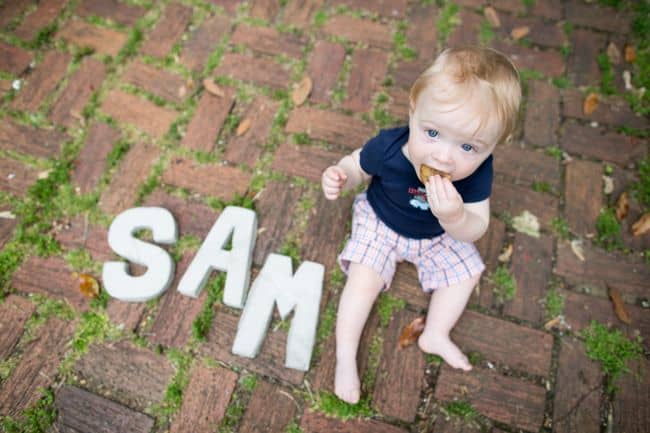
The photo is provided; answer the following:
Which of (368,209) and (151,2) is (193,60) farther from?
(368,209)

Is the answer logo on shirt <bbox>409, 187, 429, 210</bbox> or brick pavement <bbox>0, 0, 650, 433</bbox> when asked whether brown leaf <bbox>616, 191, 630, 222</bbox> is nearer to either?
brick pavement <bbox>0, 0, 650, 433</bbox>

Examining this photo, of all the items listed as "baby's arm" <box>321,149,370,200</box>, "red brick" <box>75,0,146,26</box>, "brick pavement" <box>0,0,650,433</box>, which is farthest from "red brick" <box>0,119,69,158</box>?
"baby's arm" <box>321,149,370,200</box>

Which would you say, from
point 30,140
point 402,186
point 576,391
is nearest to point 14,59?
point 30,140

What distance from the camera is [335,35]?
276cm

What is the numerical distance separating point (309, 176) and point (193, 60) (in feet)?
3.25

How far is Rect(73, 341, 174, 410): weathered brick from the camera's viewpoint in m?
1.90

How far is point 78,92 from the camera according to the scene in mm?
2561

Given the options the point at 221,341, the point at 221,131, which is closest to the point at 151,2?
the point at 221,131

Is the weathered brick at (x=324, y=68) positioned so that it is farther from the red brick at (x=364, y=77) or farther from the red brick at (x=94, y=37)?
the red brick at (x=94, y=37)

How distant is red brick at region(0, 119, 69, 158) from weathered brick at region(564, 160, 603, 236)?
2.51 m

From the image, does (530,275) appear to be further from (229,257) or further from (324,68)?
(324,68)

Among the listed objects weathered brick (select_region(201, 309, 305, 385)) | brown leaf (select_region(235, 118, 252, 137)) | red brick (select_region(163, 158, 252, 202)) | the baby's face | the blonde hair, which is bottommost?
weathered brick (select_region(201, 309, 305, 385))

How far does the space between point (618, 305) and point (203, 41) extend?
2.49m

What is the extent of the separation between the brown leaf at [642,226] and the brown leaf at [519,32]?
1.23 m
